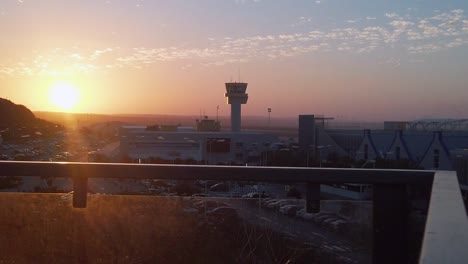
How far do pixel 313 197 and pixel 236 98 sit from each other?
259 feet

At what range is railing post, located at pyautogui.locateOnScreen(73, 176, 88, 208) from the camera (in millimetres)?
4805

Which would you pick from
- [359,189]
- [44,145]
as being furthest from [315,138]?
[359,189]

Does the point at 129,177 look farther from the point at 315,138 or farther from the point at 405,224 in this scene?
the point at 315,138

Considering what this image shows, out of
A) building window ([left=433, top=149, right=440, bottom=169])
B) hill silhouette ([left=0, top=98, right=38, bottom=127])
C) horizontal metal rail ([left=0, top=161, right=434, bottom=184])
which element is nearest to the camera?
horizontal metal rail ([left=0, top=161, right=434, bottom=184])

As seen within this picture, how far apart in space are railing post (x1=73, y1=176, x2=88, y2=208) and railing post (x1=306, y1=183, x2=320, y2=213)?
174 centimetres

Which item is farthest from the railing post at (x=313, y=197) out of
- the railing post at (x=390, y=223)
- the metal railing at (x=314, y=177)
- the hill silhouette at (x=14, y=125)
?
the hill silhouette at (x=14, y=125)

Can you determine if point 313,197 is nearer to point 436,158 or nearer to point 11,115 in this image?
point 11,115

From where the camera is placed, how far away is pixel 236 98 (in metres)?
83.6

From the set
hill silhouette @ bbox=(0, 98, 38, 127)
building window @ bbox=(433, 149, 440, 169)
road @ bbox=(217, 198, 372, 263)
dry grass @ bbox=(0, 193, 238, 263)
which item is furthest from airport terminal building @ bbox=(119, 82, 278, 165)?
road @ bbox=(217, 198, 372, 263)

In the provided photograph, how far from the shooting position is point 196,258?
458 cm

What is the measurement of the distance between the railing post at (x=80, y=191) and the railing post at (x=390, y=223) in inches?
88.0

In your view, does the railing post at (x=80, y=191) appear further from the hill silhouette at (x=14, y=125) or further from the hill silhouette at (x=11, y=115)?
the hill silhouette at (x=11, y=115)

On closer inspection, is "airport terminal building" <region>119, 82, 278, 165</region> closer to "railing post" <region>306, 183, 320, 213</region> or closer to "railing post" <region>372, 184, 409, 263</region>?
"railing post" <region>306, 183, 320, 213</region>

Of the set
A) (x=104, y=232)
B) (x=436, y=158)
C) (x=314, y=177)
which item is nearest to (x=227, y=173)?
(x=314, y=177)
